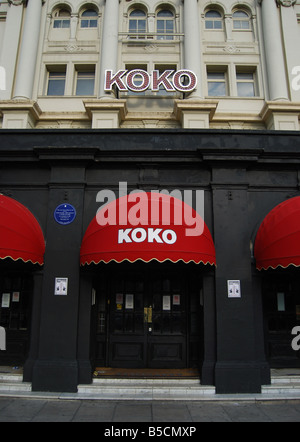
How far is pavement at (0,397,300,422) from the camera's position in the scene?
6.90m

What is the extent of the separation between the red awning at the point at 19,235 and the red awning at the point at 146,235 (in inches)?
53.1

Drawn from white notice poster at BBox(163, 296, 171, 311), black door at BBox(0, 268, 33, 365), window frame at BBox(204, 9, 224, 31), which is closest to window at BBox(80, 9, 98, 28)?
window frame at BBox(204, 9, 224, 31)

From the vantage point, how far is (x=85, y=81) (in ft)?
45.3

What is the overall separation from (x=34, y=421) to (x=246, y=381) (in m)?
5.39

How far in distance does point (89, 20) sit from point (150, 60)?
3613 millimetres

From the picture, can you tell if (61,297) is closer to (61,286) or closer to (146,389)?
(61,286)

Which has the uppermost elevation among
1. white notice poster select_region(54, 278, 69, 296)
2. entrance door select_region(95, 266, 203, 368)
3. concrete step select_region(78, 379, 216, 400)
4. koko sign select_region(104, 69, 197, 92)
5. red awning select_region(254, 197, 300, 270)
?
koko sign select_region(104, 69, 197, 92)

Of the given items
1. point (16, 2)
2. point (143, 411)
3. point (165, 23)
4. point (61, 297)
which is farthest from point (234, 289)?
point (16, 2)

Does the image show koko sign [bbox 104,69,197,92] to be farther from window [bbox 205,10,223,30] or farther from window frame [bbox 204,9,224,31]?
window [bbox 205,10,223,30]

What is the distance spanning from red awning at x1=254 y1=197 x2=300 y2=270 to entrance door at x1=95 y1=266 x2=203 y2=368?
93.8 inches

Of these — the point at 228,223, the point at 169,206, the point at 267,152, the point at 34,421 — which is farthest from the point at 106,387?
the point at 267,152

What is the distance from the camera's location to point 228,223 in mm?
9656
